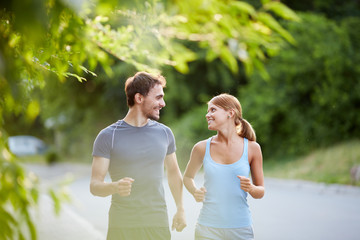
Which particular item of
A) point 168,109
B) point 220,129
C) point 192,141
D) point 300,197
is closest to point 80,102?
point 168,109

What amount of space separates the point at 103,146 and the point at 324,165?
1501cm

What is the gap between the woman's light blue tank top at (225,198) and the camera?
3.34 m

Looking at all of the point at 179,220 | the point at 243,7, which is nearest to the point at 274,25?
the point at 243,7

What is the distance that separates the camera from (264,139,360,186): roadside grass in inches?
615

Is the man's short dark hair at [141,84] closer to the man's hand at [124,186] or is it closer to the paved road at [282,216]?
the man's hand at [124,186]

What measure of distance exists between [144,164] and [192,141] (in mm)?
18596

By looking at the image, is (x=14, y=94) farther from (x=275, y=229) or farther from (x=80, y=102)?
(x=80, y=102)

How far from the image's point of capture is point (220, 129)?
11.7 feet

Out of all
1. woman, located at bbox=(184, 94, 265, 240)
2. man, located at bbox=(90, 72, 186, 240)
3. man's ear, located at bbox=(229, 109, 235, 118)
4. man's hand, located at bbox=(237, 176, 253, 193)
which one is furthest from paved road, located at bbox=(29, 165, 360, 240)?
man's hand, located at bbox=(237, 176, 253, 193)

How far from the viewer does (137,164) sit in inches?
134

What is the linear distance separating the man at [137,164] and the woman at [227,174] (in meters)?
0.27

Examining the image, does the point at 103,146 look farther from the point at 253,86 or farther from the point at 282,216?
the point at 253,86

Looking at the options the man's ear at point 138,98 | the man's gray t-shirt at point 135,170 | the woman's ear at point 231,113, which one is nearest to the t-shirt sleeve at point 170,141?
the man's gray t-shirt at point 135,170

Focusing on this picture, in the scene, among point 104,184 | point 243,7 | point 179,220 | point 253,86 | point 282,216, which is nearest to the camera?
point 243,7
